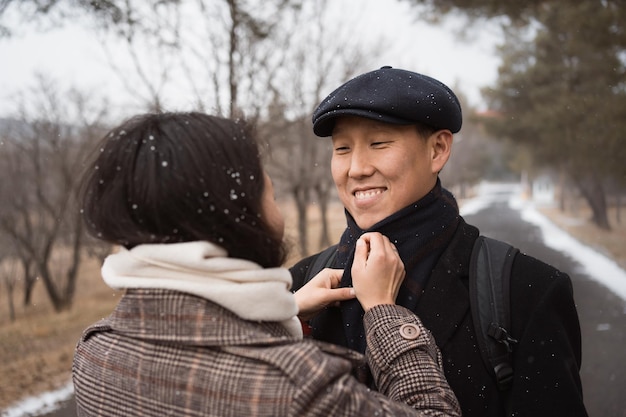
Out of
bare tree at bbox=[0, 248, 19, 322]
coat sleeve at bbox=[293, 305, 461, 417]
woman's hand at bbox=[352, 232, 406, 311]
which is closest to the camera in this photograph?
coat sleeve at bbox=[293, 305, 461, 417]

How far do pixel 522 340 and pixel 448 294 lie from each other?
0.23 metres

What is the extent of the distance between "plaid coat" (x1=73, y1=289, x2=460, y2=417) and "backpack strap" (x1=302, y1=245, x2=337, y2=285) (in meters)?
0.75

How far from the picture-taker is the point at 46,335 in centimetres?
1004

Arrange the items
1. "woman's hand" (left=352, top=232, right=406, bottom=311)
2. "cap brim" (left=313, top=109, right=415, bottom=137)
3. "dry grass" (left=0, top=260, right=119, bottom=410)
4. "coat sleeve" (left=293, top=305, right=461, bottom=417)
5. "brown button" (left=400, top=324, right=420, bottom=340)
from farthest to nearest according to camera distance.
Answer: "dry grass" (left=0, top=260, right=119, bottom=410) → "cap brim" (left=313, top=109, right=415, bottom=137) → "woman's hand" (left=352, top=232, right=406, bottom=311) → "brown button" (left=400, top=324, right=420, bottom=340) → "coat sleeve" (left=293, top=305, right=461, bottom=417)

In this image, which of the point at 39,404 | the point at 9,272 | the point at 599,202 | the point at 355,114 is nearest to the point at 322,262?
the point at 355,114

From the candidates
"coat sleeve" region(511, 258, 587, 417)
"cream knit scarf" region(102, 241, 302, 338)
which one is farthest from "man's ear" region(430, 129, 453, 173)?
"cream knit scarf" region(102, 241, 302, 338)

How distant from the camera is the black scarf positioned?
151 cm

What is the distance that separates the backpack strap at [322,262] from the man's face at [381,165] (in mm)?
264

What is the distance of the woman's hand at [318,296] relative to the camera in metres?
1.48

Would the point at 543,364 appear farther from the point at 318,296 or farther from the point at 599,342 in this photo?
the point at 599,342

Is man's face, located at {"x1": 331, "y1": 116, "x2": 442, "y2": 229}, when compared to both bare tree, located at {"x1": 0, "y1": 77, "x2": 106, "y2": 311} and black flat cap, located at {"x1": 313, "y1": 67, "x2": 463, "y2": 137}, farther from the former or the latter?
bare tree, located at {"x1": 0, "y1": 77, "x2": 106, "y2": 311}

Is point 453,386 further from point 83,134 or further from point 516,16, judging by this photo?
point 83,134

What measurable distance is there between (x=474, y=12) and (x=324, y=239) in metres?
9.07

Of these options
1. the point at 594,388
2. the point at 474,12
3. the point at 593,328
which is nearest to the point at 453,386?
the point at 594,388
